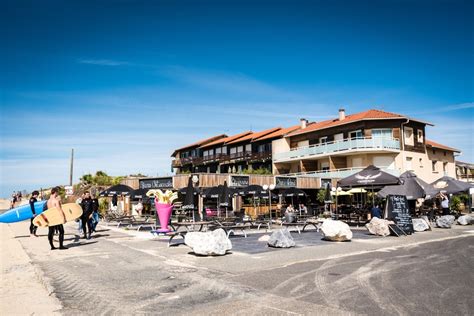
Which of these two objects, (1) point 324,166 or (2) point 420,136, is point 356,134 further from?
(2) point 420,136

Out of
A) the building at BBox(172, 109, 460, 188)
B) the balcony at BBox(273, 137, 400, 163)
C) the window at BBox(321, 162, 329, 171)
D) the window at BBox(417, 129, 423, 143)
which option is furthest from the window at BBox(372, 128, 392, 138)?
the window at BBox(321, 162, 329, 171)

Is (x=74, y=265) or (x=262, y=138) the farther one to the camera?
(x=262, y=138)

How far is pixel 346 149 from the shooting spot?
37031 millimetres

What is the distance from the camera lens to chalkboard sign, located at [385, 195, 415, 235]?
15836 mm

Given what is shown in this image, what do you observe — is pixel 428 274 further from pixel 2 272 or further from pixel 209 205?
pixel 209 205

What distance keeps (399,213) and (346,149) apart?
70.8 feet

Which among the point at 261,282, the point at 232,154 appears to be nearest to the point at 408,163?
the point at 232,154

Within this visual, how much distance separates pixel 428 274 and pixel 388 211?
27.9ft

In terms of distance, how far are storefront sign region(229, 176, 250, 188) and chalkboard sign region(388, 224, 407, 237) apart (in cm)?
1457

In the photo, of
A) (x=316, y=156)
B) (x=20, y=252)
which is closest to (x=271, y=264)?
(x=20, y=252)

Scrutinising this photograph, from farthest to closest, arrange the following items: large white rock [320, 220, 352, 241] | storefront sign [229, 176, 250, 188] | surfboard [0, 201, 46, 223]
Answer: storefront sign [229, 176, 250, 188] < surfboard [0, 201, 46, 223] < large white rock [320, 220, 352, 241]

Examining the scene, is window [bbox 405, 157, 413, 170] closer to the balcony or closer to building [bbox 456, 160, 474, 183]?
the balcony

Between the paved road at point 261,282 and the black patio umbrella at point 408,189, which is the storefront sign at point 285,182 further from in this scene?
the paved road at point 261,282

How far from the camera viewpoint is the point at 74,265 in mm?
9039
